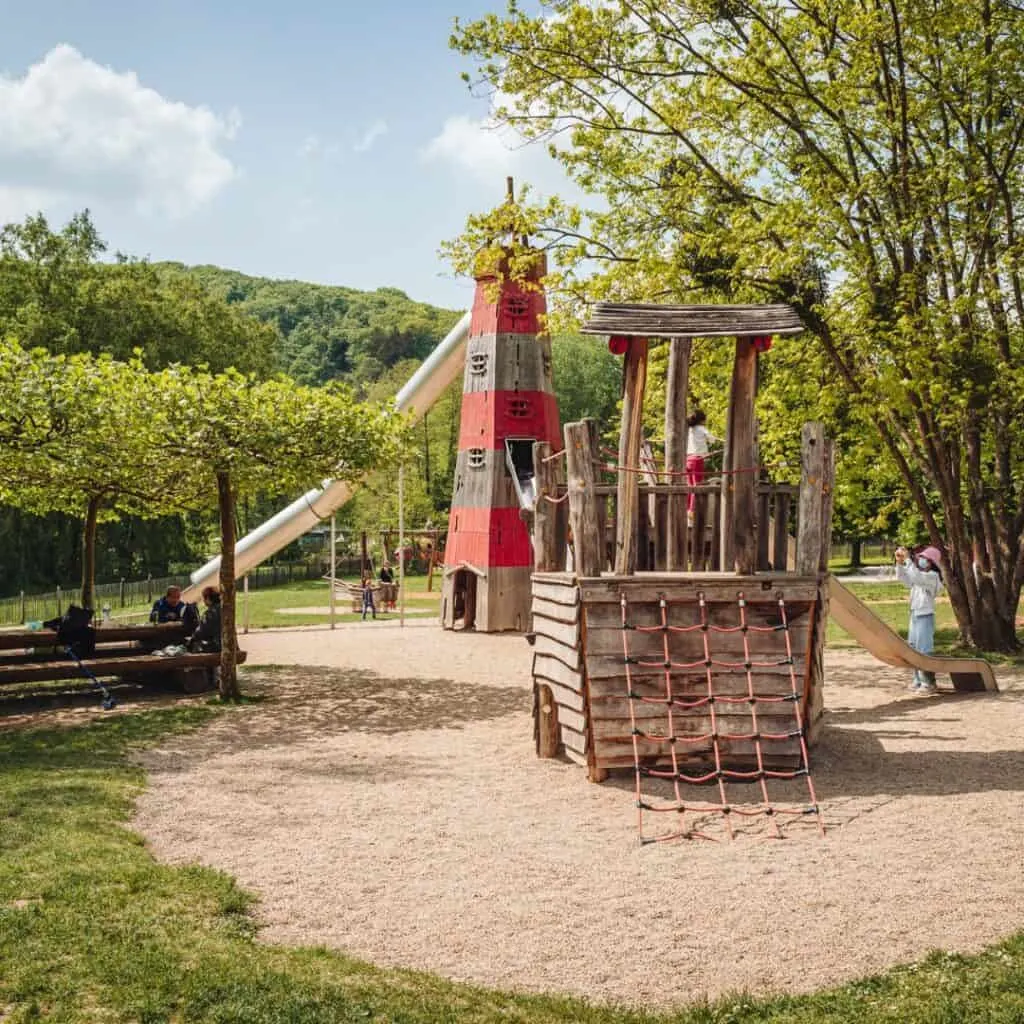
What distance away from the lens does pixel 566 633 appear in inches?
437

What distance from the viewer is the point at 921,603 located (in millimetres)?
16484

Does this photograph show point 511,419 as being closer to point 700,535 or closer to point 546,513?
point 546,513

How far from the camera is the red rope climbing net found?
10484 millimetres

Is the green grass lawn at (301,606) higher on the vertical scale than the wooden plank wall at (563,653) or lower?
lower

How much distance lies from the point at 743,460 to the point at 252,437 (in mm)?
6831

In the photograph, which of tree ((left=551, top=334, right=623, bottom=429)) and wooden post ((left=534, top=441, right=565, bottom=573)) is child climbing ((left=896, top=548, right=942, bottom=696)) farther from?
tree ((left=551, top=334, right=623, bottom=429))

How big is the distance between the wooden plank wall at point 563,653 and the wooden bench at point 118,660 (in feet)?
21.0

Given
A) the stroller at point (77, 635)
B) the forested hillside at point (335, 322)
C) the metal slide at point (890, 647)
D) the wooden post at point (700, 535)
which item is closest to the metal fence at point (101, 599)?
the stroller at point (77, 635)

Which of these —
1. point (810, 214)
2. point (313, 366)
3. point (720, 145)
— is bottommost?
point (810, 214)

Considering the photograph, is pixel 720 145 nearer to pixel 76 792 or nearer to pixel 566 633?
pixel 566 633

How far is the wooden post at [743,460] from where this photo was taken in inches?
432

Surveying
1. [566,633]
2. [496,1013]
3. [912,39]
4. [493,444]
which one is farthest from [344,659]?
[496,1013]

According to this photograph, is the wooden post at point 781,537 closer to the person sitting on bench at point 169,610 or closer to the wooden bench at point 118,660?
the wooden bench at point 118,660

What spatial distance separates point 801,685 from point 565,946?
4.99m
